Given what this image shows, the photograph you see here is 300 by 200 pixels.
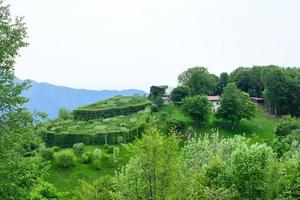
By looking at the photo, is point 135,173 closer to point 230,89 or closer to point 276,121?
point 230,89

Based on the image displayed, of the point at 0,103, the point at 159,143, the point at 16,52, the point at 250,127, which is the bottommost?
the point at 250,127

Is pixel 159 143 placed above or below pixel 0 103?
below

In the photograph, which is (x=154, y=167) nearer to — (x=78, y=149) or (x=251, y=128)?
(x=78, y=149)

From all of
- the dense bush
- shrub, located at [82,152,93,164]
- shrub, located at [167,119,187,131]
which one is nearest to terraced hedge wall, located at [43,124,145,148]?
shrub, located at [167,119,187,131]

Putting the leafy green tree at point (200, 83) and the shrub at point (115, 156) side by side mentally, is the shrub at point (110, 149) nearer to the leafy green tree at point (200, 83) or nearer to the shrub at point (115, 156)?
the shrub at point (115, 156)

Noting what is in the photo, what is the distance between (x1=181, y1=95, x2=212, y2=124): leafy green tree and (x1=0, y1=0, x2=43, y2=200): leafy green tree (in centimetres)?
8417

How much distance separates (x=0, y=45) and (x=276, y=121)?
106m

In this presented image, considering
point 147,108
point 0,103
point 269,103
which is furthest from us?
point 269,103

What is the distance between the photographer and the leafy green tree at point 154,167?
25.4 meters

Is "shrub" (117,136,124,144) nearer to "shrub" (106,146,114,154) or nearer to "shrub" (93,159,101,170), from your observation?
"shrub" (106,146,114,154)

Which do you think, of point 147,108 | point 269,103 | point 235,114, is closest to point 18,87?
point 235,114

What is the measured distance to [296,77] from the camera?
13088cm

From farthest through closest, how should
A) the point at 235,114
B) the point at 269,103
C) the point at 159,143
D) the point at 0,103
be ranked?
the point at 269,103
the point at 235,114
the point at 159,143
the point at 0,103

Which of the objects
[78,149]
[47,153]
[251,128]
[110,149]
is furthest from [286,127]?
[47,153]
